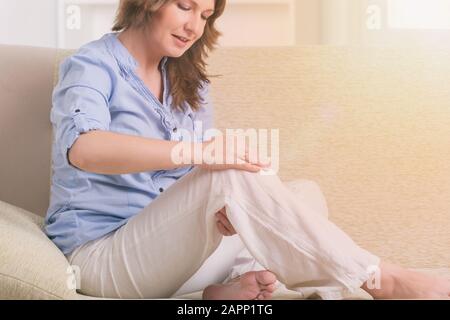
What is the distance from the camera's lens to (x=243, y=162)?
3.49 ft

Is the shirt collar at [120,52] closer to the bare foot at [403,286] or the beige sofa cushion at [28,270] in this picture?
the beige sofa cushion at [28,270]

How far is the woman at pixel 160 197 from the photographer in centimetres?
A: 104

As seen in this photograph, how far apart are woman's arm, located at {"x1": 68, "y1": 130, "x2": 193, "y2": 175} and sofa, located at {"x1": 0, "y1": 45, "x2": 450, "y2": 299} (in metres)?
0.44

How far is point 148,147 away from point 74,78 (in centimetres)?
25

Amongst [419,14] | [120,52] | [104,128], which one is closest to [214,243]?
[104,128]

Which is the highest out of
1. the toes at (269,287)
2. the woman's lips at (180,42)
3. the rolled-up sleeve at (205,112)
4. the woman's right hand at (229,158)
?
the woman's lips at (180,42)

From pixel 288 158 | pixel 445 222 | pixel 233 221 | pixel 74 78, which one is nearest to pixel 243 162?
pixel 233 221

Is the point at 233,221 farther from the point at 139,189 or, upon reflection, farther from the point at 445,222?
the point at 445,222

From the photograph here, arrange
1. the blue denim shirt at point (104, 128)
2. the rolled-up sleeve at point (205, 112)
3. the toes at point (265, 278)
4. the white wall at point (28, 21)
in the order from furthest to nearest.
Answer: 1. the white wall at point (28, 21)
2. the rolled-up sleeve at point (205, 112)
3. the blue denim shirt at point (104, 128)
4. the toes at point (265, 278)

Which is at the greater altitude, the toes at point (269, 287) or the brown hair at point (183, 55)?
the brown hair at point (183, 55)

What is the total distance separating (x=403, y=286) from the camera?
3.59ft

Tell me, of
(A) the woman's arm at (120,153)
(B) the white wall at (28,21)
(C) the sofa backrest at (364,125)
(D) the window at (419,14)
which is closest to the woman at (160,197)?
(A) the woman's arm at (120,153)

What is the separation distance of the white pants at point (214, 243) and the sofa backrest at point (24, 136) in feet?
1.14

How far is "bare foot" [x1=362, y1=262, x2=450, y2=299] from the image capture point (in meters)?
1.09
